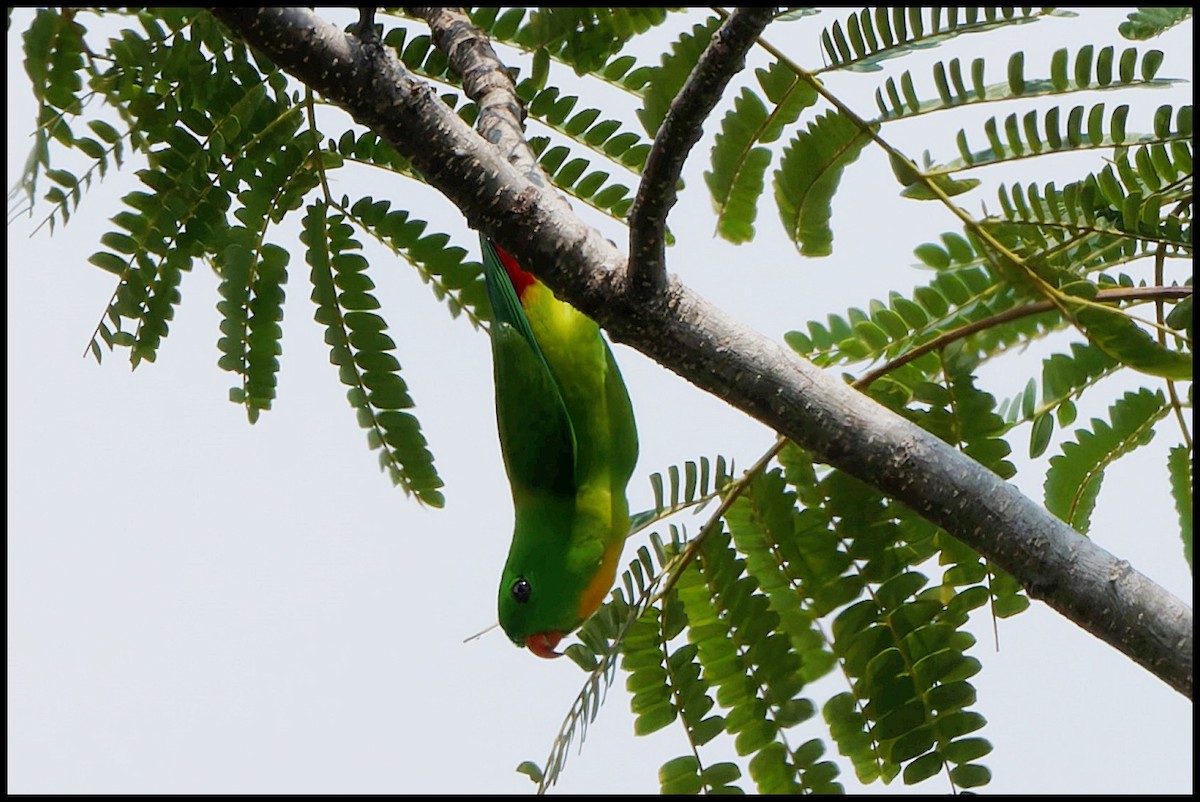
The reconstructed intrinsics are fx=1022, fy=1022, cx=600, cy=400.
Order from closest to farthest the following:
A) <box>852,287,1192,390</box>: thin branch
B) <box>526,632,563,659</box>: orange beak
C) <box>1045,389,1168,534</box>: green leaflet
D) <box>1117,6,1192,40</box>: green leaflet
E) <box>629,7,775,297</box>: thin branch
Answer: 1. <box>629,7,775,297</box>: thin branch
2. <box>852,287,1192,390</box>: thin branch
3. <box>1117,6,1192,40</box>: green leaflet
4. <box>1045,389,1168,534</box>: green leaflet
5. <box>526,632,563,659</box>: orange beak

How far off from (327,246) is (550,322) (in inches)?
20.0

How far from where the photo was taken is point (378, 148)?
220 cm

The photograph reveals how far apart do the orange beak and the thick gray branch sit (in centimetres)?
106

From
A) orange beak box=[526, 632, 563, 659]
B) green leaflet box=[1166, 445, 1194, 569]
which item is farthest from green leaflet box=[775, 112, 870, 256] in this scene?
orange beak box=[526, 632, 563, 659]

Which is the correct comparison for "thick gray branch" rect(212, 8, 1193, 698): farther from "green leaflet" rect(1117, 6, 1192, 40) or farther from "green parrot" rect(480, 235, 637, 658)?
"green leaflet" rect(1117, 6, 1192, 40)

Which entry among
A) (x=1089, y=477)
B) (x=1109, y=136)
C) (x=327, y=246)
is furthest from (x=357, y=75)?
(x=1089, y=477)

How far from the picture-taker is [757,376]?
163 cm

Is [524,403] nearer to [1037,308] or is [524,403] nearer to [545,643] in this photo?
[545,643]

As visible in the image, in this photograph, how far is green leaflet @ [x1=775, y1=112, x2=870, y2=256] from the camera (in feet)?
5.89

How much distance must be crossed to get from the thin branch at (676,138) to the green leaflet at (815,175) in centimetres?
45

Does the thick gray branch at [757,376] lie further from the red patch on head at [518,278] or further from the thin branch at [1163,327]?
the red patch on head at [518,278]

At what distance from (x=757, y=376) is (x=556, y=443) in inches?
30.5

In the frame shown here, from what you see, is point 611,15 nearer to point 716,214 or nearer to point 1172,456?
point 716,214

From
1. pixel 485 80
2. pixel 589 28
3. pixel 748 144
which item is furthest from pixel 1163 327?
pixel 485 80
